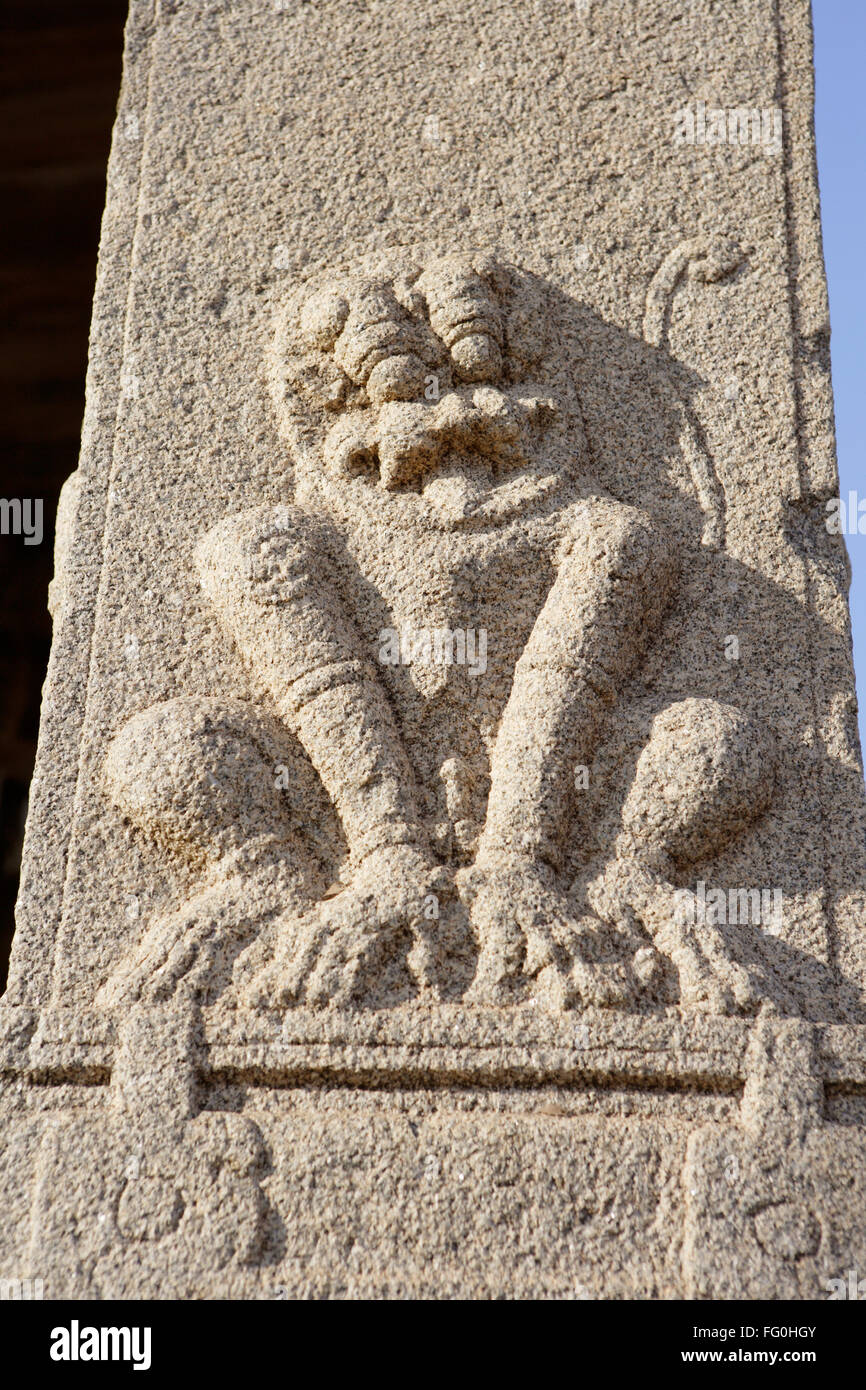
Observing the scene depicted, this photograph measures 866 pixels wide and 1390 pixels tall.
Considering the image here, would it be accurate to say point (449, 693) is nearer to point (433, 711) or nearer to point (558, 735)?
point (433, 711)

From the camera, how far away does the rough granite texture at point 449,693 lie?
7.27ft

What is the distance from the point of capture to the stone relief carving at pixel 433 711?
93.8 inches

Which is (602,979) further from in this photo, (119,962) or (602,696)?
(119,962)

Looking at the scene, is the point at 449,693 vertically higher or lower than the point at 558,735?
higher

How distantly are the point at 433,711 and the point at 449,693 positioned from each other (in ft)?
0.15

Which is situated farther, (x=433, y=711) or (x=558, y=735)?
(x=433, y=711)

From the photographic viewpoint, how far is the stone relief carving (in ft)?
7.82

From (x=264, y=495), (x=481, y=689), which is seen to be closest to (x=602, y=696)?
(x=481, y=689)

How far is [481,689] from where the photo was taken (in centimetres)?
269

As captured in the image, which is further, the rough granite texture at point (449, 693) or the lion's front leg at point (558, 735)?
the lion's front leg at point (558, 735)

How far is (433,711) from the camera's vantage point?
2.69 m

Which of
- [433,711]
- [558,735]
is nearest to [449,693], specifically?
[433,711]

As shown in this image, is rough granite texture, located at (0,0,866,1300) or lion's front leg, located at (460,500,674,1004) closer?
rough granite texture, located at (0,0,866,1300)

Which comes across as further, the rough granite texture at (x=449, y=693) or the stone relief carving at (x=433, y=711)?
the stone relief carving at (x=433, y=711)
